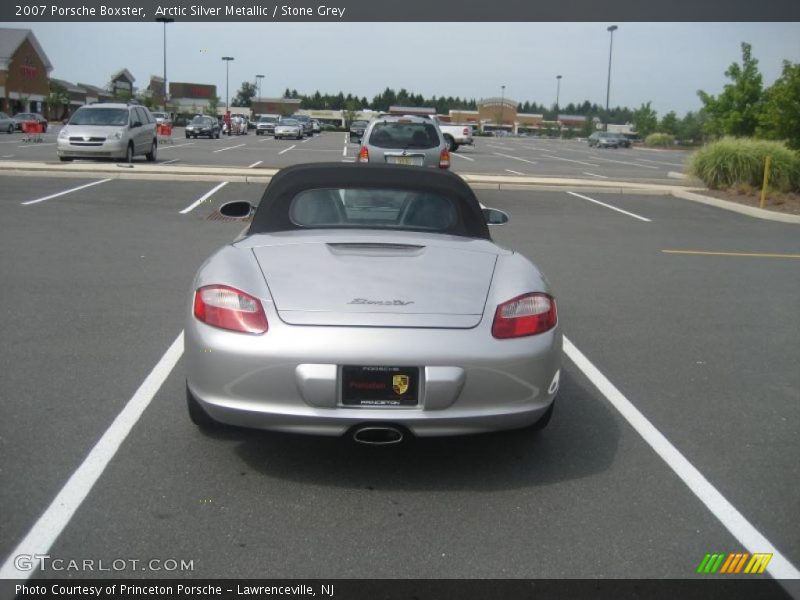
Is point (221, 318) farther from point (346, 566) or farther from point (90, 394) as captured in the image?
point (90, 394)

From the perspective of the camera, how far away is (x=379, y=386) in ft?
12.2

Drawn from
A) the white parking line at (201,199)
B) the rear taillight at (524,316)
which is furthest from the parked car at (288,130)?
the rear taillight at (524,316)

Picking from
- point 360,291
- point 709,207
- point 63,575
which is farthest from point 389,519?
point 709,207

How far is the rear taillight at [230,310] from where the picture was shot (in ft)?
12.6

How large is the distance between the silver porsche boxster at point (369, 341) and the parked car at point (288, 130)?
1866 inches

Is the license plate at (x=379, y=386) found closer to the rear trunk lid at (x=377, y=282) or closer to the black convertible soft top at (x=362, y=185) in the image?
the rear trunk lid at (x=377, y=282)

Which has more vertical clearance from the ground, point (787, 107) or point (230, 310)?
point (787, 107)

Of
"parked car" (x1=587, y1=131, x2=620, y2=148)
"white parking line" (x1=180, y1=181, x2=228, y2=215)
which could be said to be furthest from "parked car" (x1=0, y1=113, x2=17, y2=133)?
"parked car" (x1=587, y1=131, x2=620, y2=148)

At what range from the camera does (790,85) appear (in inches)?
765

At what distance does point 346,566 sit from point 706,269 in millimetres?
8384

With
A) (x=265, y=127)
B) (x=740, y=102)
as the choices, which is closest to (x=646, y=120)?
(x=265, y=127)

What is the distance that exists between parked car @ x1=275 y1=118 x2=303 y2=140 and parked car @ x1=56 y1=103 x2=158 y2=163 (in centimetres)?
2632

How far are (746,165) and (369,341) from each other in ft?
64.2

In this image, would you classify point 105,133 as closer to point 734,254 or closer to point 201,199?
point 201,199
